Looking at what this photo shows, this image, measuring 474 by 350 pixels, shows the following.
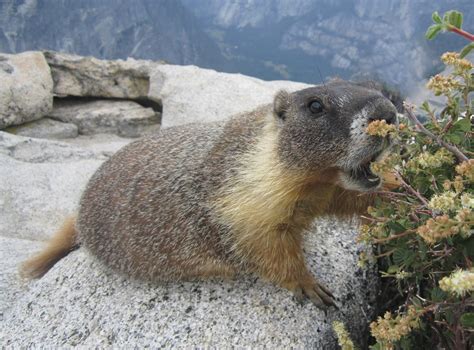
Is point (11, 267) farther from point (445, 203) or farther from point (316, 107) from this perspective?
point (445, 203)

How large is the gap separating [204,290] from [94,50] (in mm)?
42079

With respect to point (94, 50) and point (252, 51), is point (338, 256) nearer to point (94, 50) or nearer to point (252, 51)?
point (252, 51)

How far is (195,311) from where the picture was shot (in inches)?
103

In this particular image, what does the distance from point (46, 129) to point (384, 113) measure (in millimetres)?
7656

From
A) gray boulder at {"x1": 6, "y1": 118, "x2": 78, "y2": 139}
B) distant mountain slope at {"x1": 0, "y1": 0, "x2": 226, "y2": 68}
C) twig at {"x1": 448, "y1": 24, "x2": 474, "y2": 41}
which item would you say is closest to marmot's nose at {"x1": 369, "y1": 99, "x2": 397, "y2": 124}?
twig at {"x1": 448, "y1": 24, "x2": 474, "y2": 41}

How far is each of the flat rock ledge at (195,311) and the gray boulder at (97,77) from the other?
658cm

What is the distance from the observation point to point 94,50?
135ft

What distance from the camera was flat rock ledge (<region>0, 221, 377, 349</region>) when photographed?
245cm

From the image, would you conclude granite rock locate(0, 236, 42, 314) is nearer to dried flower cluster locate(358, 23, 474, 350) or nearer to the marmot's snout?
the marmot's snout

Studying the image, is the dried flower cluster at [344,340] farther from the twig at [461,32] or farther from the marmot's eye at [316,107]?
the twig at [461,32]

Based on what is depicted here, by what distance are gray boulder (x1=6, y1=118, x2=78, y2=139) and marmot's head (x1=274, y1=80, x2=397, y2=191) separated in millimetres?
6918

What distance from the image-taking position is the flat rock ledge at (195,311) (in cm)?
245

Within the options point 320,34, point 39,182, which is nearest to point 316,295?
point 39,182

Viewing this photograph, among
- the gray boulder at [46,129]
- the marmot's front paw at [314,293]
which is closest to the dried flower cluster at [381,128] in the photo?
the marmot's front paw at [314,293]
